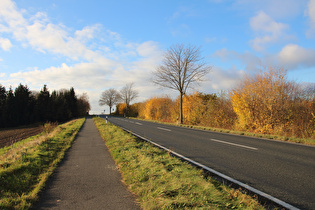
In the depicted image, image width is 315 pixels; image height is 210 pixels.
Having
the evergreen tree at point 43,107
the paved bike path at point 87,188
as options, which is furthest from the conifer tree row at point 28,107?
the paved bike path at point 87,188

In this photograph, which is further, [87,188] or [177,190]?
[87,188]

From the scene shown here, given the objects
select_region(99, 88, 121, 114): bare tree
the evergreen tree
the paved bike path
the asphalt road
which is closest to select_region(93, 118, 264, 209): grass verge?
the paved bike path

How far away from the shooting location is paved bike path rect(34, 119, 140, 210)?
341 cm

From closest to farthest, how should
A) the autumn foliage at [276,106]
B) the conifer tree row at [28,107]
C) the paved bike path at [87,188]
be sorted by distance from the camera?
the paved bike path at [87,188] → the autumn foliage at [276,106] → the conifer tree row at [28,107]

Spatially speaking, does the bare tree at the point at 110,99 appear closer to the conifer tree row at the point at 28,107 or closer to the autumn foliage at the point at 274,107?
the conifer tree row at the point at 28,107

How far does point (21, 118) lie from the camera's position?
144 ft

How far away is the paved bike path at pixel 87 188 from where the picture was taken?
3.41 m

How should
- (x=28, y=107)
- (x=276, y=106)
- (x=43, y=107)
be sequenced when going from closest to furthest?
(x=276, y=106) < (x=28, y=107) < (x=43, y=107)

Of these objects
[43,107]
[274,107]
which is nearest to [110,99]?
[43,107]

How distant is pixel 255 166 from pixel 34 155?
7.26 metres

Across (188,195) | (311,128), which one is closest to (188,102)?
(311,128)

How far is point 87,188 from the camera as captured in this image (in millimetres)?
4164

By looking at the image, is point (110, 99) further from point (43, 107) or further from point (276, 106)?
point (276, 106)

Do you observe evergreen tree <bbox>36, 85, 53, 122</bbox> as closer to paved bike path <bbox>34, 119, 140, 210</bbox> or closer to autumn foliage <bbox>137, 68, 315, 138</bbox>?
autumn foliage <bbox>137, 68, 315, 138</bbox>
